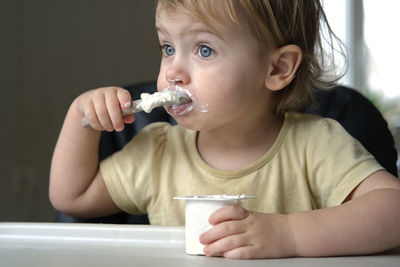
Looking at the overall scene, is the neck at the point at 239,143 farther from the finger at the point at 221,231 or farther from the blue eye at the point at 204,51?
the finger at the point at 221,231

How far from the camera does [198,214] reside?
2.67ft

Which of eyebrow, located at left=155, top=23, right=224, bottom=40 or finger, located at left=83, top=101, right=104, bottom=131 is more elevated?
eyebrow, located at left=155, top=23, right=224, bottom=40

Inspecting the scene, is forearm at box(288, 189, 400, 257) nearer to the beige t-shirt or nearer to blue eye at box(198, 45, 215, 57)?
the beige t-shirt

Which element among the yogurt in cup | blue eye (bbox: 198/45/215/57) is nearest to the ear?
blue eye (bbox: 198/45/215/57)

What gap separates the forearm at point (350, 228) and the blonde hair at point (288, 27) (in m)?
0.35

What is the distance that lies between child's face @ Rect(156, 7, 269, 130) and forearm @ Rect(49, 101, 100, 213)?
21 cm

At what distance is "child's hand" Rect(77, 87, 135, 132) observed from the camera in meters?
1.06

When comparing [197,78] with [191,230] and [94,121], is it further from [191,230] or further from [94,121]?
[191,230]

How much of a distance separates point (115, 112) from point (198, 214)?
324mm

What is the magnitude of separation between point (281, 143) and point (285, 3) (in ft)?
0.89

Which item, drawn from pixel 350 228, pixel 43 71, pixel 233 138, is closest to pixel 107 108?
pixel 233 138

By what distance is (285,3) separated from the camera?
43.6 inches

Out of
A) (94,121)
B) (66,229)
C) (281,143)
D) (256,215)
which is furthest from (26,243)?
(281,143)

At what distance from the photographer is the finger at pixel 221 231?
31.6 inches
